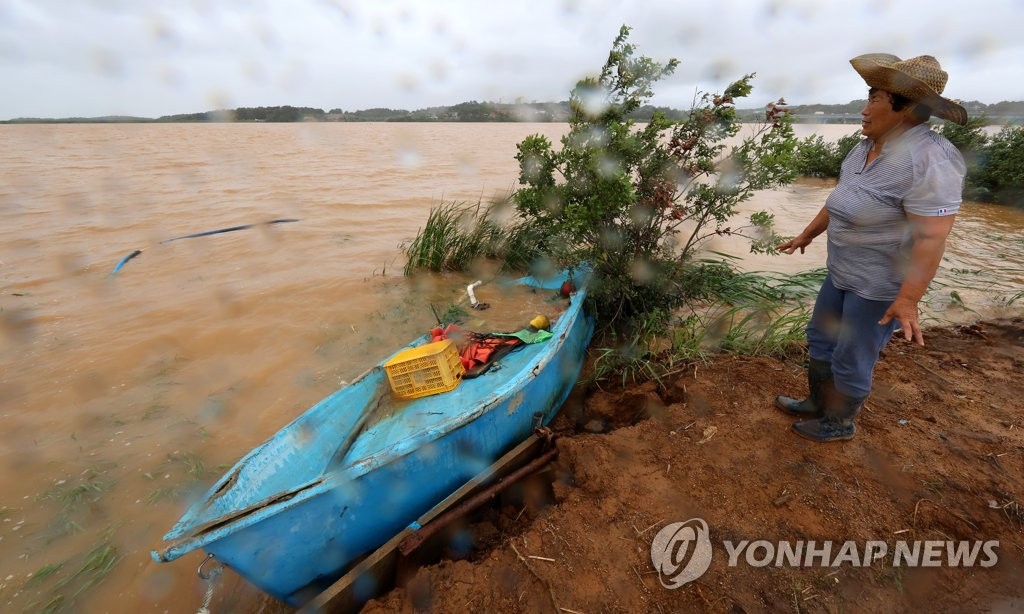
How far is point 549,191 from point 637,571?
2.97m

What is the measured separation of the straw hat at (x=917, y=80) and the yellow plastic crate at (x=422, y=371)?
107 inches

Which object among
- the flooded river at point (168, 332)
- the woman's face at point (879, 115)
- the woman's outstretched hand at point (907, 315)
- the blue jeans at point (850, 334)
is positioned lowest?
the flooded river at point (168, 332)

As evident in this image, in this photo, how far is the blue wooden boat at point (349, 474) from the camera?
6.27ft

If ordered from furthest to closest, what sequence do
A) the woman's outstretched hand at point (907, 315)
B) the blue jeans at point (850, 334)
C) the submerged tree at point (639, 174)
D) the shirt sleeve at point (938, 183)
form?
1. the submerged tree at point (639, 174)
2. the blue jeans at point (850, 334)
3. the woman's outstretched hand at point (907, 315)
4. the shirt sleeve at point (938, 183)

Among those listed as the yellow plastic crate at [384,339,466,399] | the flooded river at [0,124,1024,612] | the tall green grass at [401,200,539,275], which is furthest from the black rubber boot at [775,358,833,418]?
the tall green grass at [401,200,539,275]

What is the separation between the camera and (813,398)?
110 inches

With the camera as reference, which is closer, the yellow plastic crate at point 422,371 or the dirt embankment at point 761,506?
the dirt embankment at point 761,506

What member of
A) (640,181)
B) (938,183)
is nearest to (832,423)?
(938,183)

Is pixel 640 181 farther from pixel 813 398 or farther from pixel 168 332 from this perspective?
pixel 168 332

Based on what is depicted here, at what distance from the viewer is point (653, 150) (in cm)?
388

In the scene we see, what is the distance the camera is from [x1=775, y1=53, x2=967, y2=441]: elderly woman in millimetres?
1840

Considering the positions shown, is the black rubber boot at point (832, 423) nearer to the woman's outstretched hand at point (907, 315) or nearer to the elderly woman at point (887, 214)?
the elderly woman at point (887, 214)

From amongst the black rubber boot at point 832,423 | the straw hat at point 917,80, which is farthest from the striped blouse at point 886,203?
the black rubber boot at point 832,423

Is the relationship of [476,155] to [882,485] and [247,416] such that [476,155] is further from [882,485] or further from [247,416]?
[882,485]
